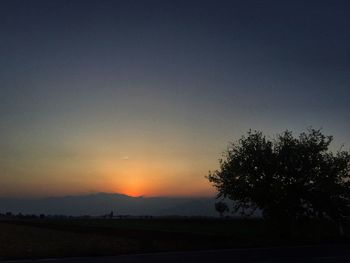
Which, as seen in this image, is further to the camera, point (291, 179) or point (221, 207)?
point (221, 207)

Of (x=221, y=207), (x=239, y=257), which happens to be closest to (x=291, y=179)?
(x=239, y=257)

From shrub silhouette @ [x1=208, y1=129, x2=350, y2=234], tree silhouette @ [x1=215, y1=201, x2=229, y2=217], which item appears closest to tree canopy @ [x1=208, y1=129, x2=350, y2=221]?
shrub silhouette @ [x1=208, y1=129, x2=350, y2=234]

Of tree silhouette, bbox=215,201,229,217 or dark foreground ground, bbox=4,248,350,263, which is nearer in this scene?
dark foreground ground, bbox=4,248,350,263

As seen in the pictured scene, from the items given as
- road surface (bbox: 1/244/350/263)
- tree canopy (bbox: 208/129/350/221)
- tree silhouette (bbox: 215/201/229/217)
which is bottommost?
road surface (bbox: 1/244/350/263)

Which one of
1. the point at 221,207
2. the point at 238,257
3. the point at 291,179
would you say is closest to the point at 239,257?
the point at 238,257

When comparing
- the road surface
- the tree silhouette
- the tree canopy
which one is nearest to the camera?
the road surface

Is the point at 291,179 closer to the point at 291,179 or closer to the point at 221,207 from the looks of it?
the point at 291,179

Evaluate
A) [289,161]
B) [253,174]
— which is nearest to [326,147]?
[289,161]

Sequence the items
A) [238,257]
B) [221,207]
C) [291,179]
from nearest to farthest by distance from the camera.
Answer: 1. [238,257]
2. [291,179]
3. [221,207]

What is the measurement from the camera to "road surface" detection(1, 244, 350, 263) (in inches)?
734

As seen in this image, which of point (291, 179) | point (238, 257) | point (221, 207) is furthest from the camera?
point (221, 207)

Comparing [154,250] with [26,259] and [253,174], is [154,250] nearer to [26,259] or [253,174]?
[26,259]

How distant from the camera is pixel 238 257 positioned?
2005 cm

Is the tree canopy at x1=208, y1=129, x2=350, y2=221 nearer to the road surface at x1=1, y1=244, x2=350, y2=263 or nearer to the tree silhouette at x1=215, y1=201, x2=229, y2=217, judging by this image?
the road surface at x1=1, y1=244, x2=350, y2=263
